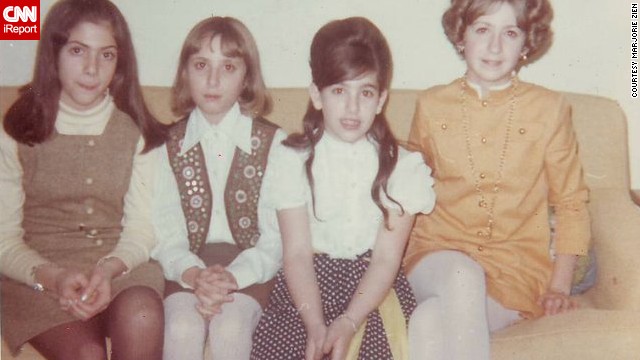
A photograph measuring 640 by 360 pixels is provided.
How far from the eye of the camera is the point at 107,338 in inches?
60.9

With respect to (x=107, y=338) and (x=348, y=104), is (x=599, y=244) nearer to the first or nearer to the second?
(x=348, y=104)

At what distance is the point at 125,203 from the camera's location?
173 cm

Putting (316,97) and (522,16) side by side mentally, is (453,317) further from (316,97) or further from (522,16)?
(522,16)

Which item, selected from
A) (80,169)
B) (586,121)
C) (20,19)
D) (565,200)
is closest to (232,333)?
(80,169)

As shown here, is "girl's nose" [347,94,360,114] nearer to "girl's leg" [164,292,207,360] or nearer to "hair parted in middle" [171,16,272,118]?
"hair parted in middle" [171,16,272,118]

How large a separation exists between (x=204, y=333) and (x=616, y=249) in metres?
0.90

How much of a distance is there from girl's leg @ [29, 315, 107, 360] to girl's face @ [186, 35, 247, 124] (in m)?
0.57

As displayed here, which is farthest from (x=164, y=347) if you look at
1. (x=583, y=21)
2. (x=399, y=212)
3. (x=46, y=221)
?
(x=583, y=21)

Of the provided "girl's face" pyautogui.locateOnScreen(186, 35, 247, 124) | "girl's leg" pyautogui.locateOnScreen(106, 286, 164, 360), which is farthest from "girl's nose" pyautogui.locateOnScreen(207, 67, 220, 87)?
"girl's leg" pyautogui.locateOnScreen(106, 286, 164, 360)

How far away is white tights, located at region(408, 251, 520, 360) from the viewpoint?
4.69ft

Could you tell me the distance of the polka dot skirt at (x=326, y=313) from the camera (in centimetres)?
145

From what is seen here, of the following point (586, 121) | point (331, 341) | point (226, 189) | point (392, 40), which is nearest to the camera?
point (331, 341)

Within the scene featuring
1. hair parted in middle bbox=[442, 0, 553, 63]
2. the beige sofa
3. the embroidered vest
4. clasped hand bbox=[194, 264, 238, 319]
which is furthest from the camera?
the embroidered vest

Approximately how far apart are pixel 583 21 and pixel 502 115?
558mm
